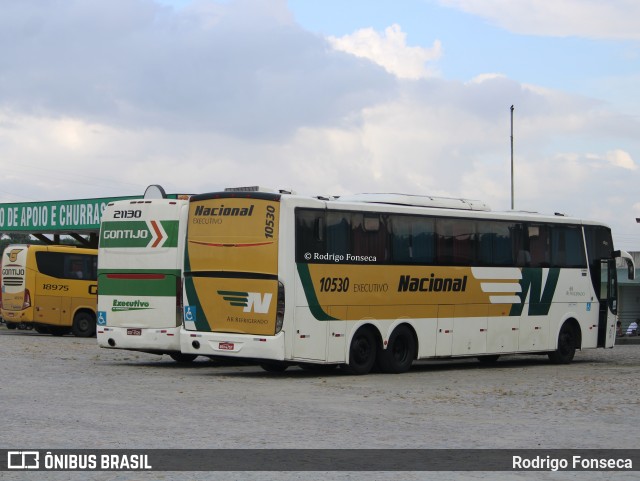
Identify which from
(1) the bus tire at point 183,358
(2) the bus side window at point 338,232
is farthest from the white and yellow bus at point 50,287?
(2) the bus side window at point 338,232

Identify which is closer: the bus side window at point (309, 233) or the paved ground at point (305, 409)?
the paved ground at point (305, 409)

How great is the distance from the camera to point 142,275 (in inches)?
890

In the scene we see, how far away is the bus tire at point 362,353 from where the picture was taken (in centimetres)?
2130

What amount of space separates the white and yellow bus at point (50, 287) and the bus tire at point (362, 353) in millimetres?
18776

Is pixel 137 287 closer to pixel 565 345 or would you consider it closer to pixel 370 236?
pixel 370 236

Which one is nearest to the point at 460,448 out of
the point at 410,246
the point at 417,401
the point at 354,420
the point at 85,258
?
the point at 354,420

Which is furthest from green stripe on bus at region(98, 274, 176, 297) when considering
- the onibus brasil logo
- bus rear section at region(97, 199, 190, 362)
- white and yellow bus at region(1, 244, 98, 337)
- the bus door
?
white and yellow bus at region(1, 244, 98, 337)

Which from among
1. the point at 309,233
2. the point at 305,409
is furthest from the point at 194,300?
the point at 305,409

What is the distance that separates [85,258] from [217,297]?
61.3 ft

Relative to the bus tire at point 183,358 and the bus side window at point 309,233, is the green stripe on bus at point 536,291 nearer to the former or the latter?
the bus side window at point 309,233

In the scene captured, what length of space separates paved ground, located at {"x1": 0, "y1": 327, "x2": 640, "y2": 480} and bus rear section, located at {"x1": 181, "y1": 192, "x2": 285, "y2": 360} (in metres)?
0.74

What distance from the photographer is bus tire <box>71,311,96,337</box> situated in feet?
125

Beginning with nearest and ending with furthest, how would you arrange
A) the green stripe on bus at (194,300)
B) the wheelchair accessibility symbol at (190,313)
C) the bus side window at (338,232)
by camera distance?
the bus side window at (338,232) < the green stripe on bus at (194,300) < the wheelchair accessibility symbol at (190,313)

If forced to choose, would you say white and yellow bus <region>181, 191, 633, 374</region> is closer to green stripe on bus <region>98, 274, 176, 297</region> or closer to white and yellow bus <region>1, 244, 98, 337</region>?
green stripe on bus <region>98, 274, 176, 297</region>
